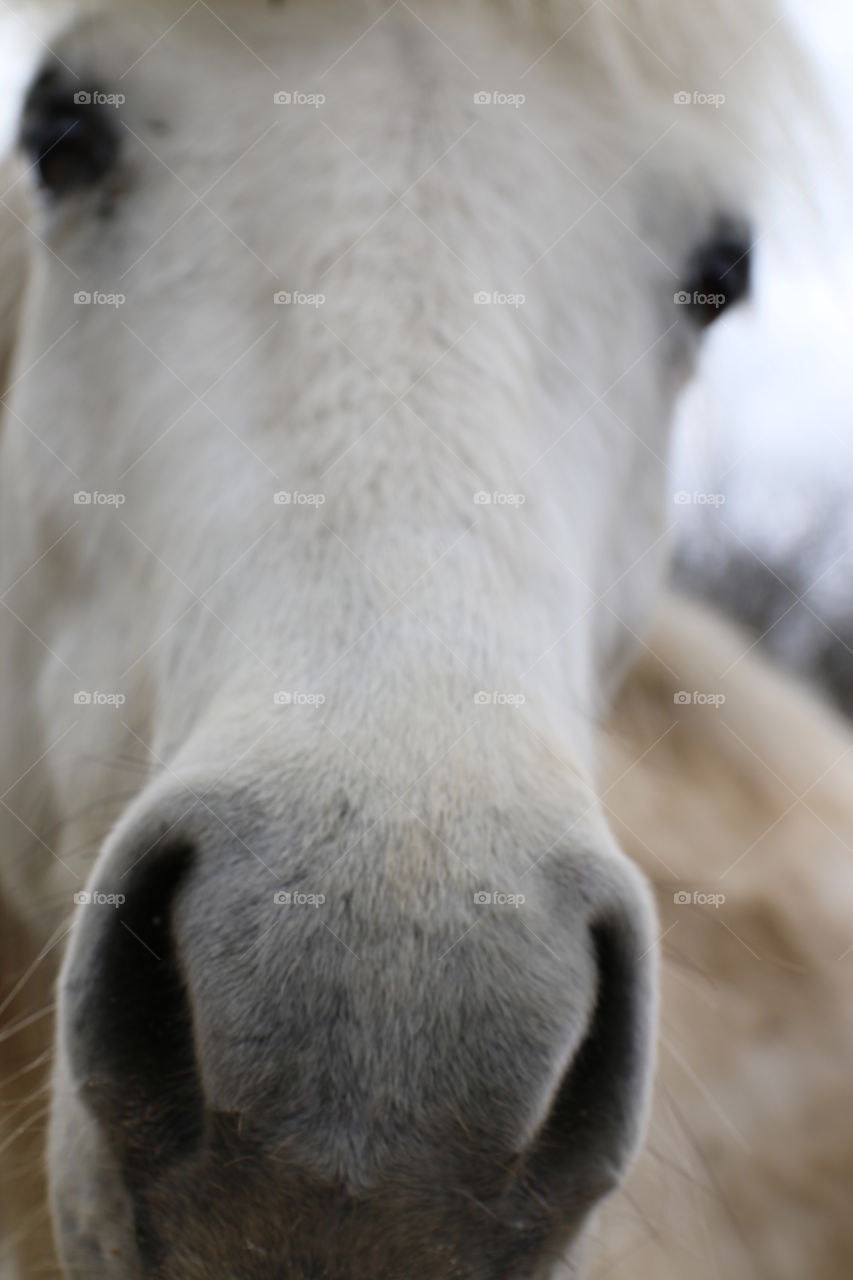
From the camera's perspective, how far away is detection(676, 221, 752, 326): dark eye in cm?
143

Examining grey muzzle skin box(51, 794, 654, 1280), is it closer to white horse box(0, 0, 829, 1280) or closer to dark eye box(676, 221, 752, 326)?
white horse box(0, 0, 829, 1280)

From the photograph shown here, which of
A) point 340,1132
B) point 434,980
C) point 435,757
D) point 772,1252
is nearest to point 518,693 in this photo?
point 435,757

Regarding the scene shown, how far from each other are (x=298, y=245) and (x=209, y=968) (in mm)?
762

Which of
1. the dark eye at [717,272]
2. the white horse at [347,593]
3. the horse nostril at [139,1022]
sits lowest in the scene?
the horse nostril at [139,1022]

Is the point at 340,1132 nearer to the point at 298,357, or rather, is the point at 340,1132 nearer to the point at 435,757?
the point at 435,757

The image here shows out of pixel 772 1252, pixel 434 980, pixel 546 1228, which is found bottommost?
pixel 772 1252

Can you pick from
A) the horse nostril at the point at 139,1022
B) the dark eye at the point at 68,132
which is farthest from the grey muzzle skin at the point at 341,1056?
the dark eye at the point at 68,132

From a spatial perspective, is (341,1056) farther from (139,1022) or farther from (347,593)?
(347,593)

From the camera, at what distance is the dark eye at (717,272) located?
1.43 metres

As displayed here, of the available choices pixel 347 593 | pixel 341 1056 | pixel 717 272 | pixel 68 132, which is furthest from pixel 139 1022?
pixel 717 272

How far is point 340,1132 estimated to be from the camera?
701 mm

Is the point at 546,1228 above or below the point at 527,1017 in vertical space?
below

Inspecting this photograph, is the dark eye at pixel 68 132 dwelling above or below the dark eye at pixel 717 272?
below

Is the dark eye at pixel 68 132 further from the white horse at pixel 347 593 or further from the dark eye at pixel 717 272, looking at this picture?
the dark eye at pixel 717 272
